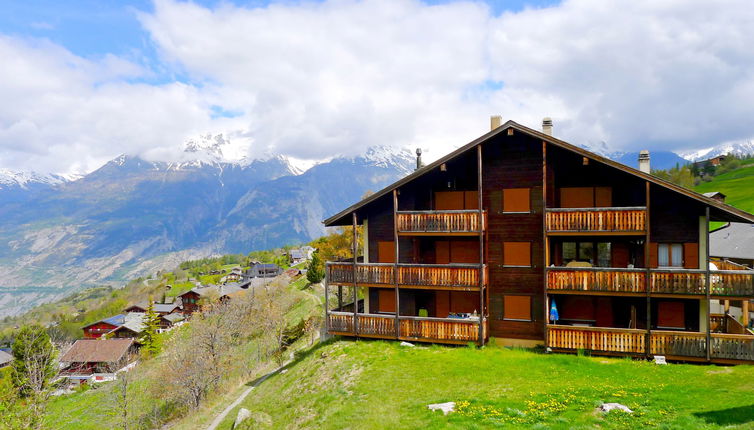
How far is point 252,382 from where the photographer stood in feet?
106

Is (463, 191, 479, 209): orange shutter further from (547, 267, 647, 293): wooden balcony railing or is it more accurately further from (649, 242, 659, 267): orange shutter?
(649, 242, 659, 267): orange shutter

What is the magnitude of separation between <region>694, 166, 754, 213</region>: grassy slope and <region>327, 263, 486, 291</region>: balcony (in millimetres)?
74317

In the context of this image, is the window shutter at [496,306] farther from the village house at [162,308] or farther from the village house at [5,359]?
the village house at [162,308]

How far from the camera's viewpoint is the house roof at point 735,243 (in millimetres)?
46625

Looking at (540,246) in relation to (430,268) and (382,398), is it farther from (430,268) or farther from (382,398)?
(382,398)

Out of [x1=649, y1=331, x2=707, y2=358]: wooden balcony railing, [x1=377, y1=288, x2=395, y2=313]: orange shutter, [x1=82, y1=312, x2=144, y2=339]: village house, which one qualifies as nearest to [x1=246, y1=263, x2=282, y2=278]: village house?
[x1=82, y1=312, x2=144, y2=339]: village house

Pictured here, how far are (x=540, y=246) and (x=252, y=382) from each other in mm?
21112

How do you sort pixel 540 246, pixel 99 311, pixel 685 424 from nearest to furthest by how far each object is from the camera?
pixel 685 424
pixel 540 246
pixel 99 311

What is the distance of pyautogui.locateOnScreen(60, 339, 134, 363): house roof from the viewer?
3073 inches

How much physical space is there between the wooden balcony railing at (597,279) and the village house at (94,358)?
72.0 meters

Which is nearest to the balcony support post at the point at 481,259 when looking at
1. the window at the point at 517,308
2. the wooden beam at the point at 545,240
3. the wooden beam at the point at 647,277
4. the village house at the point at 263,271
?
the window at the point at 517,308

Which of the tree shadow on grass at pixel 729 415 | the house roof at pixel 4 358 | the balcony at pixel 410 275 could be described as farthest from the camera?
the house roof at pixel 4 358

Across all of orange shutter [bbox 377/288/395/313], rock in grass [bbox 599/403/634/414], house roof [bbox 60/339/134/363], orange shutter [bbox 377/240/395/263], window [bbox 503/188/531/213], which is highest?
window [bbox 503/188/531/213]

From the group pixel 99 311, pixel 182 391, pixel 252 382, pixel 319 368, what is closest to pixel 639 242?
pixel 319 368
